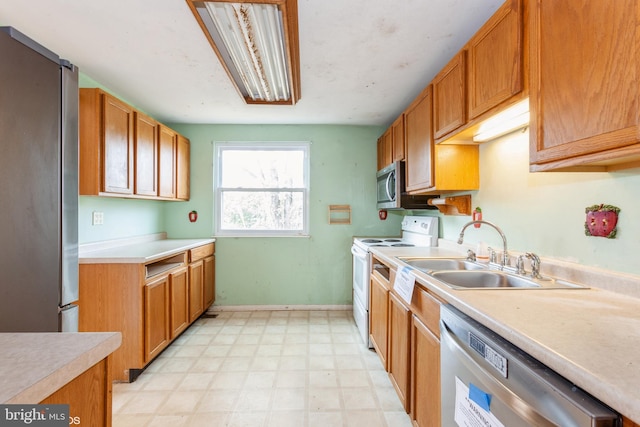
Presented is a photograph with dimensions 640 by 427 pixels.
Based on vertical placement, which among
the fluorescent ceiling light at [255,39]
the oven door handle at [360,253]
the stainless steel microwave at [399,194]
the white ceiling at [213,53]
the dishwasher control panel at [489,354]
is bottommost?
the dishwasher control panel at [489,354]

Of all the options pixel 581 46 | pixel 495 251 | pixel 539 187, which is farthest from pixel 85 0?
pixel 495 251

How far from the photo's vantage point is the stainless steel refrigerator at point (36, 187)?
96 centimetres

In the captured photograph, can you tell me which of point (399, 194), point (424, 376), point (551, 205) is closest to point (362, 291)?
point (399, 194)

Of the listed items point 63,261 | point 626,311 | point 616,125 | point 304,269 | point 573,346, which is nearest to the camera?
point 573,346

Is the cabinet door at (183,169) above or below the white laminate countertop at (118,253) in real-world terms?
above

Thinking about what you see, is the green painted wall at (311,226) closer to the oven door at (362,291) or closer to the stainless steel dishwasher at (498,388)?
the oven door at (362,291)

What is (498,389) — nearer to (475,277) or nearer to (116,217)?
(475,277)

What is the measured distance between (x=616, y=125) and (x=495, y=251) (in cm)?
113

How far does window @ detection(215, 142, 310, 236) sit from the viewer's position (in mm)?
3670

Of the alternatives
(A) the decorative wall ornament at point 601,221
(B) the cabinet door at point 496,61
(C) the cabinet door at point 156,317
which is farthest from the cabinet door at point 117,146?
(A) the decorative wall ornament at point 601,221

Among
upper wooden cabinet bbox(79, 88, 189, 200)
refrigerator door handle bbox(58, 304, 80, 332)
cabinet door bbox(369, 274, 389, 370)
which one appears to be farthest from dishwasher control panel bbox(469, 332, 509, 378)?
upper wooden cabinet bbox(79, 88, 189, 200)

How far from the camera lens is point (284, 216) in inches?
145

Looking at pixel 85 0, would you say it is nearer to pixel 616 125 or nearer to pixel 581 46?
pixel 581 46

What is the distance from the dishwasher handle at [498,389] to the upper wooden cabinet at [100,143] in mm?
2383
